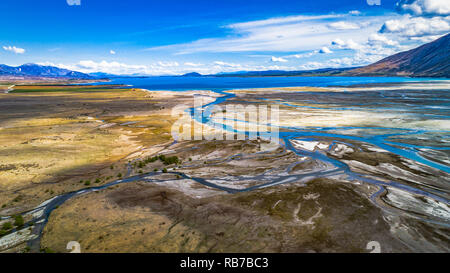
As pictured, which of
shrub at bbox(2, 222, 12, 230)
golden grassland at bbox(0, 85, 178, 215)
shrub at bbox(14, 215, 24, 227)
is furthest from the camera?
golden grassland at bbox(0, 85, 178, 215)

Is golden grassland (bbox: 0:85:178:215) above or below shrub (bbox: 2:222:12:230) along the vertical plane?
above

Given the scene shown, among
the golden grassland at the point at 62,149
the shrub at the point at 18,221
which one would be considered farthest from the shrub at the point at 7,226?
the golden grassland at the point at 62,149

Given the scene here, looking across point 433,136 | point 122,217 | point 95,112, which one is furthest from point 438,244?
point 95,112

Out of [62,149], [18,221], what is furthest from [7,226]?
[62,149]

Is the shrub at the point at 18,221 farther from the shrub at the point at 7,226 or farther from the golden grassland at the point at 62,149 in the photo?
the golden grassland at the point at 62,149

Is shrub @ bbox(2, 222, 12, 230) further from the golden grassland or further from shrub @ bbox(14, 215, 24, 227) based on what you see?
the golden grassland

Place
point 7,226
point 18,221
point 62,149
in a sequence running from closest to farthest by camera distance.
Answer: point 7,226 < point 18,221 < point 62,149

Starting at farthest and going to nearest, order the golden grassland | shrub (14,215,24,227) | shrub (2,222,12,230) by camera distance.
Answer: the golden grassland, shrub (14,215,24,227), shrub (2,222,12,230)

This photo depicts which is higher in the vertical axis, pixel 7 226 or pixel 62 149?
pixel 62 149

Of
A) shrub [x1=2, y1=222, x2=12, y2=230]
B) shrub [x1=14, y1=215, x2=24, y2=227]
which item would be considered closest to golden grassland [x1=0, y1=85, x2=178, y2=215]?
shrub [x1=14, y1=215, x2=24, y2=227]

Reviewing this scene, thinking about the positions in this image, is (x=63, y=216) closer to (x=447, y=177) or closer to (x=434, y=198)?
(x=434, y=198)

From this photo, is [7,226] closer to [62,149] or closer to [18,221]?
[18,221]
